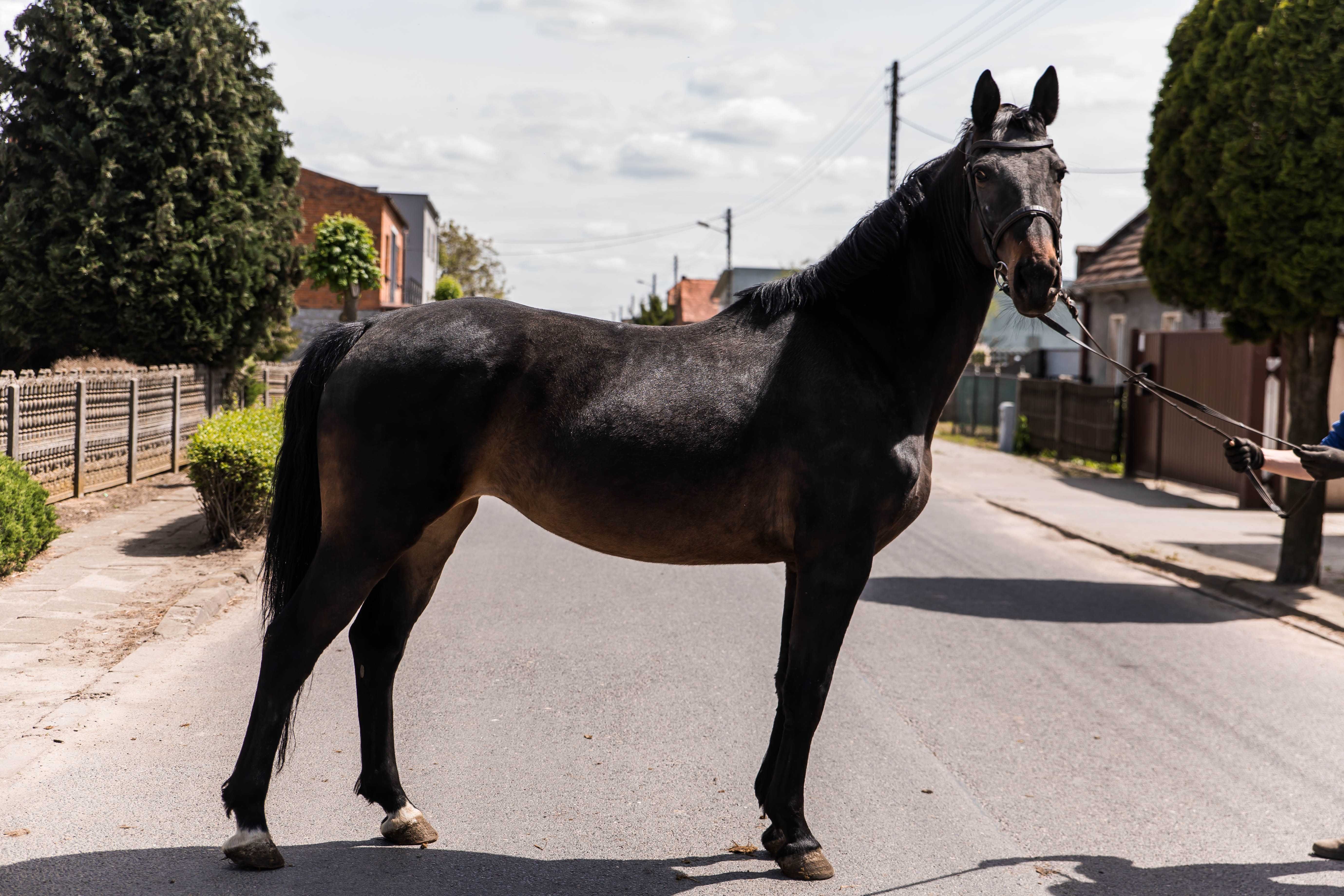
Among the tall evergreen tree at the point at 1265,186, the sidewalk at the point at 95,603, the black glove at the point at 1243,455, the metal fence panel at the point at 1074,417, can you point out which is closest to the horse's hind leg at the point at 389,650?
the sidewalk at the point at 95,603

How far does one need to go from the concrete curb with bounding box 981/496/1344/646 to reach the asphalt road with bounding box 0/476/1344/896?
35 centimetres

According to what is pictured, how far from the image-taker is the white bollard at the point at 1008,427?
24781 millimetres

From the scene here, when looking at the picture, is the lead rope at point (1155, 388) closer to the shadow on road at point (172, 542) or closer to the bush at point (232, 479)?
the bush at point (232, 479)

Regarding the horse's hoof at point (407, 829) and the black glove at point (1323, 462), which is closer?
the horse's hoof at point (407, 829)

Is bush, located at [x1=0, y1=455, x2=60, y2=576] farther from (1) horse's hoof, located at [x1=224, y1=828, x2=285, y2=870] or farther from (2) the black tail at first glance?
(1) horse's hoof, located at [x1=224, y1=828, x2=285, y2=870]

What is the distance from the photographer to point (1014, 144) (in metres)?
3.47

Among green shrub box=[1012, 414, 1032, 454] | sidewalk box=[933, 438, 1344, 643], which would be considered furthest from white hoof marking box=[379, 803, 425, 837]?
green shrub box=[1012, 414, 1032, 454]

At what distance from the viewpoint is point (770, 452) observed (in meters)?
3.62

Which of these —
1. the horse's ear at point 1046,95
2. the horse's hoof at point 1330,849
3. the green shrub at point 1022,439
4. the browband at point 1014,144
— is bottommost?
the horse's hoof at point 1330,849

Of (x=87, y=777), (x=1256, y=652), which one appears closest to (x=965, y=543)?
(x=1256, y=652)

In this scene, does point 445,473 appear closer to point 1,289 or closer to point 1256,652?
point 1256,652

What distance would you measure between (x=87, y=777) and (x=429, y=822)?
1.45 m

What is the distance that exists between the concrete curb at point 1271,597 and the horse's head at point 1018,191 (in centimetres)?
590

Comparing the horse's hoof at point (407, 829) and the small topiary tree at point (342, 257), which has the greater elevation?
the small topiary tree at point (342, 257)
